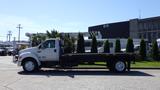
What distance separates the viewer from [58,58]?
24984 mm

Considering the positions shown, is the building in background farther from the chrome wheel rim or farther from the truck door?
the truck door

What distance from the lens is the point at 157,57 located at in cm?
4222

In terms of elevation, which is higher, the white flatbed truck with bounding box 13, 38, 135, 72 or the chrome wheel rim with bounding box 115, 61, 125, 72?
the white flatbed truck with bounding box 13, 38, 135, 72

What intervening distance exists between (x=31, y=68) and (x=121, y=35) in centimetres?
8332

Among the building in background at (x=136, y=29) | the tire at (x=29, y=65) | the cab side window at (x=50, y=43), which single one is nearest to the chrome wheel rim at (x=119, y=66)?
the cab side window at (x=50, y=43)

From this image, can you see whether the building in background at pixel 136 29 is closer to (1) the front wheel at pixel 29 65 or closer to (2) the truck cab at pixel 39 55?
(2) the truck cab at pixel 39 55

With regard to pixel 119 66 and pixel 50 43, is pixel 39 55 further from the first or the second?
pixel 119 66

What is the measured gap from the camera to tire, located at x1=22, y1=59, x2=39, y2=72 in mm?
24484

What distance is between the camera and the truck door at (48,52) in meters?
24.9

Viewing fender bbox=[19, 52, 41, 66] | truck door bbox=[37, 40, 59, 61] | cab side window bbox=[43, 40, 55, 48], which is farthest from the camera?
cab side window bbox=[43, 40, 55, 48]

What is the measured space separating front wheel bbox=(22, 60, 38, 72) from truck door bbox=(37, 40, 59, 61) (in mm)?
591

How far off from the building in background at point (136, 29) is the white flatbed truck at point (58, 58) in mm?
74340

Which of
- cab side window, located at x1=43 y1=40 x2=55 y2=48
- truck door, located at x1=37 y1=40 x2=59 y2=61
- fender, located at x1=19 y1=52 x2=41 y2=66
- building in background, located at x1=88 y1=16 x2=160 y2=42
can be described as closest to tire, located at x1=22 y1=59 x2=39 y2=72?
fender, located at x1=19 y1=52 x2=41 y2=66

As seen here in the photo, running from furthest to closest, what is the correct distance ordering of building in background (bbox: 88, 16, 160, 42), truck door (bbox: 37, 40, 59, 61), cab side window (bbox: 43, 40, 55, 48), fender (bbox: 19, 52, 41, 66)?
building in background (bbox: 88, 16, 160, 42)
cab side window (bbox: 43, 40, 55, 48)
truck door (bbox: 37, 40, 59, 61)
fender (bbox: 19, 52, 41, 66)
